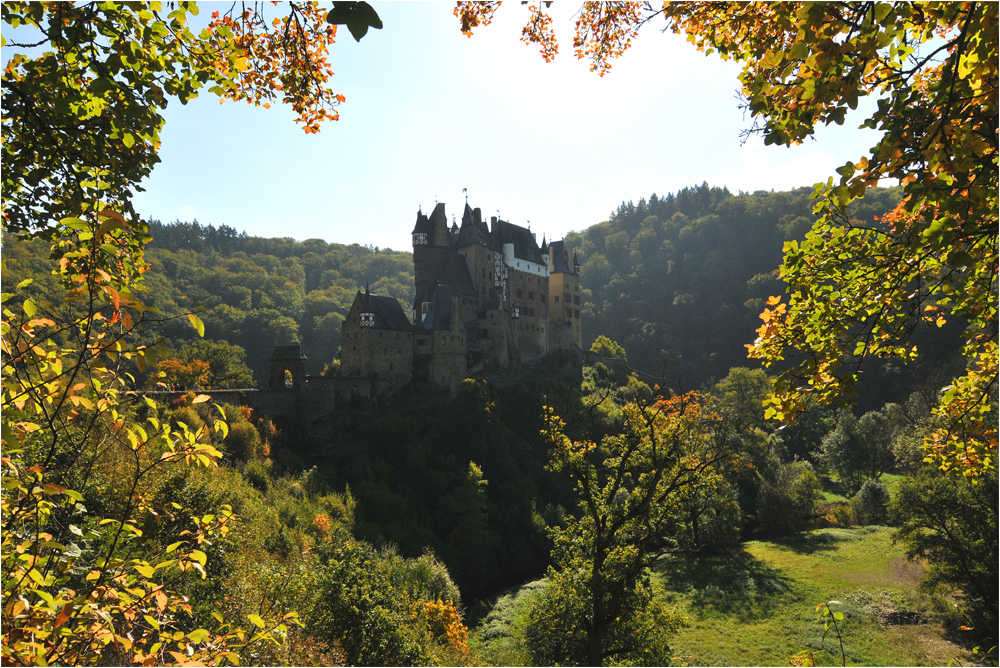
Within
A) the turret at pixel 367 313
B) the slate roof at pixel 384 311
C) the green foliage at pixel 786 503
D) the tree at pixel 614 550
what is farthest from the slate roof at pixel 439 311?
the tree at pixel 614 550

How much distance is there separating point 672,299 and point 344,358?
2850 inches

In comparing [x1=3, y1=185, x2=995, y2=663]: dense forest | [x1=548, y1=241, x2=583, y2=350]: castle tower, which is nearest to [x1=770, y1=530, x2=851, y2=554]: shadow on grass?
[x1=3, y1=185, x2=995, y2=663]: dense forest

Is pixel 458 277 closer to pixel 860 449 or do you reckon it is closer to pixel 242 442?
pixel 242 442

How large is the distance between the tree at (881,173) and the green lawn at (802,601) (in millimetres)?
16260

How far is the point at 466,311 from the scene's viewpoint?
45.1 m

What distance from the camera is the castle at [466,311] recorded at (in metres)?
37.6

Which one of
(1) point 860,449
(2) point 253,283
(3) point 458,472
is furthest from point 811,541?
(2) point 253,283

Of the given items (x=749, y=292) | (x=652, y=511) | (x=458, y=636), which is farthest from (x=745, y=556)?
(x=749, y=292)

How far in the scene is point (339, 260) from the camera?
4141 inches

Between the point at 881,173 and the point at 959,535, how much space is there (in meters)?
24.4

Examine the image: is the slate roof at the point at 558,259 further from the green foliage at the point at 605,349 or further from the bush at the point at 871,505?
the bush at the point at 871,505

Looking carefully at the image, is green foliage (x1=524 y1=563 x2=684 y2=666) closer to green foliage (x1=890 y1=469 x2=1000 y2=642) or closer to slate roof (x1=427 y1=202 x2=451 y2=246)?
green foliage (x1=890 y1=469 x2=1000 y2=642)

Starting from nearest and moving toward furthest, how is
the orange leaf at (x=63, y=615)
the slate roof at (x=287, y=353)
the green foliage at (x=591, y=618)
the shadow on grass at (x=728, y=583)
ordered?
the orange leaf at (x=63, y=615) < the green foliage at (x=591, y=618) < the shadow on grass at (x=728, y=583) < the slate roof at (x=287, y=353)

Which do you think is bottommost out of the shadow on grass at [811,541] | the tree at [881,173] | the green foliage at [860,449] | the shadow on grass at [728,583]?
the shadow on grass at [728,583]
